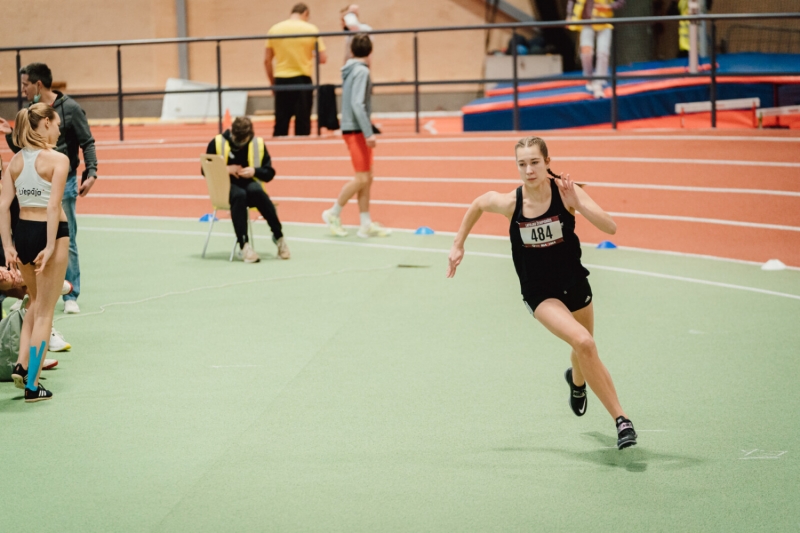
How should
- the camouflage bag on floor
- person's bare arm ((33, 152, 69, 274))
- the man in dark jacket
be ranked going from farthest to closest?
1. the man in dark jacket
2. the camouflage bag on floor
3. person's bare arm ((33, 152, 69, 274))

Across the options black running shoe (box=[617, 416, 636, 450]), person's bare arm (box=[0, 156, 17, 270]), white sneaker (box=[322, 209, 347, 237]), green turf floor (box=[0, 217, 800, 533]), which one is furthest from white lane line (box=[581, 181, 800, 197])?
person's bare arm (box=[0, 156, 17, 270])

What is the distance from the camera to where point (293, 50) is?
1552 centimetres

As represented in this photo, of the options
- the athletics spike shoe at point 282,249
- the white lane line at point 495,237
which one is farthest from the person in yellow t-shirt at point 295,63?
the athletics spike shoe at point 282,249

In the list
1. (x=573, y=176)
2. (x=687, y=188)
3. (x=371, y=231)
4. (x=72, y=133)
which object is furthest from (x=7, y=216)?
(x=573, y=176)

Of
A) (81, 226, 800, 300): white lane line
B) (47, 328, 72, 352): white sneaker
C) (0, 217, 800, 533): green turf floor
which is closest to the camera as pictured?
(0, 217, 800, 533): green turf floor

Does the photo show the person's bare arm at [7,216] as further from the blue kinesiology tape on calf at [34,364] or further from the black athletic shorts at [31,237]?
the blue kinesiology tape on calf at [34,364]

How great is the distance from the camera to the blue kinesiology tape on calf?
5711 millimetres

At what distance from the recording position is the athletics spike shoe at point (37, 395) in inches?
228

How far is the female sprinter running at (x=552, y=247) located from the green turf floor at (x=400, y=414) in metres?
0.54

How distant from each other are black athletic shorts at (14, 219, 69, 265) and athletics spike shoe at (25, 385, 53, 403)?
73 cm

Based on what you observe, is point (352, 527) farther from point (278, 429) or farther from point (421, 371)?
point (421, 371)

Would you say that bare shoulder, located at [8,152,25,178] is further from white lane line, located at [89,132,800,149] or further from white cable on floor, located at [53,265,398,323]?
white lane line, located at [89,132,800,149]

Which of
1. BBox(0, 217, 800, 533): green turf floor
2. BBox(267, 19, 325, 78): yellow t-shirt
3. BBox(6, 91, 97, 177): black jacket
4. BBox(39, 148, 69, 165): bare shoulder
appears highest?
BBox(267, 19, 325, 78): yellow t-shirt

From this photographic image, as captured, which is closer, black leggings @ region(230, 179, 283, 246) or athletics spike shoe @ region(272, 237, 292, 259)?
black leggings @ region(230, 179, 283, 246)
